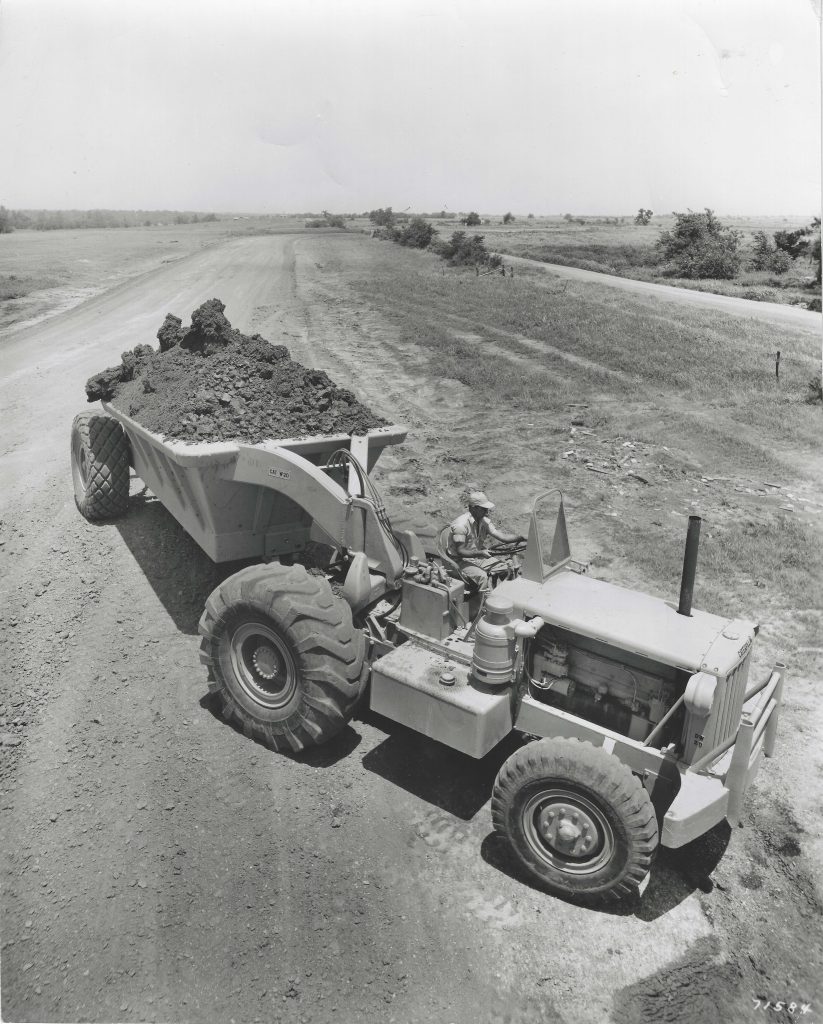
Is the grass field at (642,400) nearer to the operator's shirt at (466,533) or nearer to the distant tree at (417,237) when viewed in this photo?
the operator's shirt at (466,533)

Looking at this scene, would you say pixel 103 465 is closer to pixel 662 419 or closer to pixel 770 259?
pixel 662 419

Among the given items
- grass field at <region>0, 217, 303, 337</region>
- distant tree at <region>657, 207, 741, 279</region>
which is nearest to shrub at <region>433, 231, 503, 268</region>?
distant tree at <region>657, 207, 741, 279</region>

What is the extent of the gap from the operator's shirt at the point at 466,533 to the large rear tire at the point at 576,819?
1.78 m

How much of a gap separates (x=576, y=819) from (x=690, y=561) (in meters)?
1.62

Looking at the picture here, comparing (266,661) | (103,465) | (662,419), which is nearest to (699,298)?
(662,419)

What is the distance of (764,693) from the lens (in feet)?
16.4

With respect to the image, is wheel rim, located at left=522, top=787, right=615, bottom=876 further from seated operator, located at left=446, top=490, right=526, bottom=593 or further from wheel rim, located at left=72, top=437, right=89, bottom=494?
wheel rim, located at left=72, top=437, right=89, bottom=494

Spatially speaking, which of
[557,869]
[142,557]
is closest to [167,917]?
[557,869]

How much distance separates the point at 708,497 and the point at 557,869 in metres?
7.30

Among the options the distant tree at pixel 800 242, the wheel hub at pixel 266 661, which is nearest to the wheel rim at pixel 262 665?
the wheel hub at pixel 266 661

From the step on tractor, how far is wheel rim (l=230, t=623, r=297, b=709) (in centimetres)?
2

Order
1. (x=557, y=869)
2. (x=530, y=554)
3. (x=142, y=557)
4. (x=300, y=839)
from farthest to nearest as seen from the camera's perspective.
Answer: (x=142, y=557) → (x=530, y=554) → (x=300, y=839) → (x=557, y=869)

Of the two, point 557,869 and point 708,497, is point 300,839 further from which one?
point 708,497

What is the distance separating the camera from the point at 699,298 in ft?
80.0
